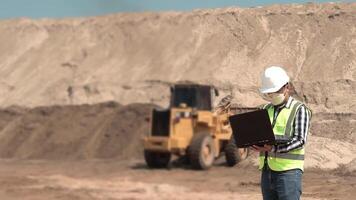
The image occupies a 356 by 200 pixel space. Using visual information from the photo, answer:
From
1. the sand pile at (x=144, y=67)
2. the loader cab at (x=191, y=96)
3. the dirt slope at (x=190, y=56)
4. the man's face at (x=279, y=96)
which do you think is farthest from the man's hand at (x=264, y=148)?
the dirt slope at (x=190, y=56)

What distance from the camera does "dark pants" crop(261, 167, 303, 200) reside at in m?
4.77

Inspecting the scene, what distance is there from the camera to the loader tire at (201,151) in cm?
1783

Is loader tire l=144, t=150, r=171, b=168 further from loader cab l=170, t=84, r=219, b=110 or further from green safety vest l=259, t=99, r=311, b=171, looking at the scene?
green safety vest l=259, t=99, r=311, b=171

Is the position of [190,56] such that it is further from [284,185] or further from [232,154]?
[284,185]

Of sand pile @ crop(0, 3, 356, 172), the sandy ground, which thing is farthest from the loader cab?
sand pile @ crop(0, 3, 356, 172)

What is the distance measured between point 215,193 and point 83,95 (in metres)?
25.3

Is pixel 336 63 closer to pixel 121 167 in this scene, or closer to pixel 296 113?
pixel 121 167

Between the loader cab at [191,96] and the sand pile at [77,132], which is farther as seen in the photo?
the sand pile at [77,132]

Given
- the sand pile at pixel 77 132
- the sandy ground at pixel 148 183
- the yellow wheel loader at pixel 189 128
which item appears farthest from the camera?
the sand pile at pixel 77 132

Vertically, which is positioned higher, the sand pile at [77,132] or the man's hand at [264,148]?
the man's hand at [264,148]

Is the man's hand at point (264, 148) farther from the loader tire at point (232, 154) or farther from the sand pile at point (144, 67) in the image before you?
the sand pile at point (144, 67)

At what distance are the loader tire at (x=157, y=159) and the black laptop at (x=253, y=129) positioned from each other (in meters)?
14.0

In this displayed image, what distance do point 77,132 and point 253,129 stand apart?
23.1 metres

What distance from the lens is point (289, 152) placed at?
4.79 m
